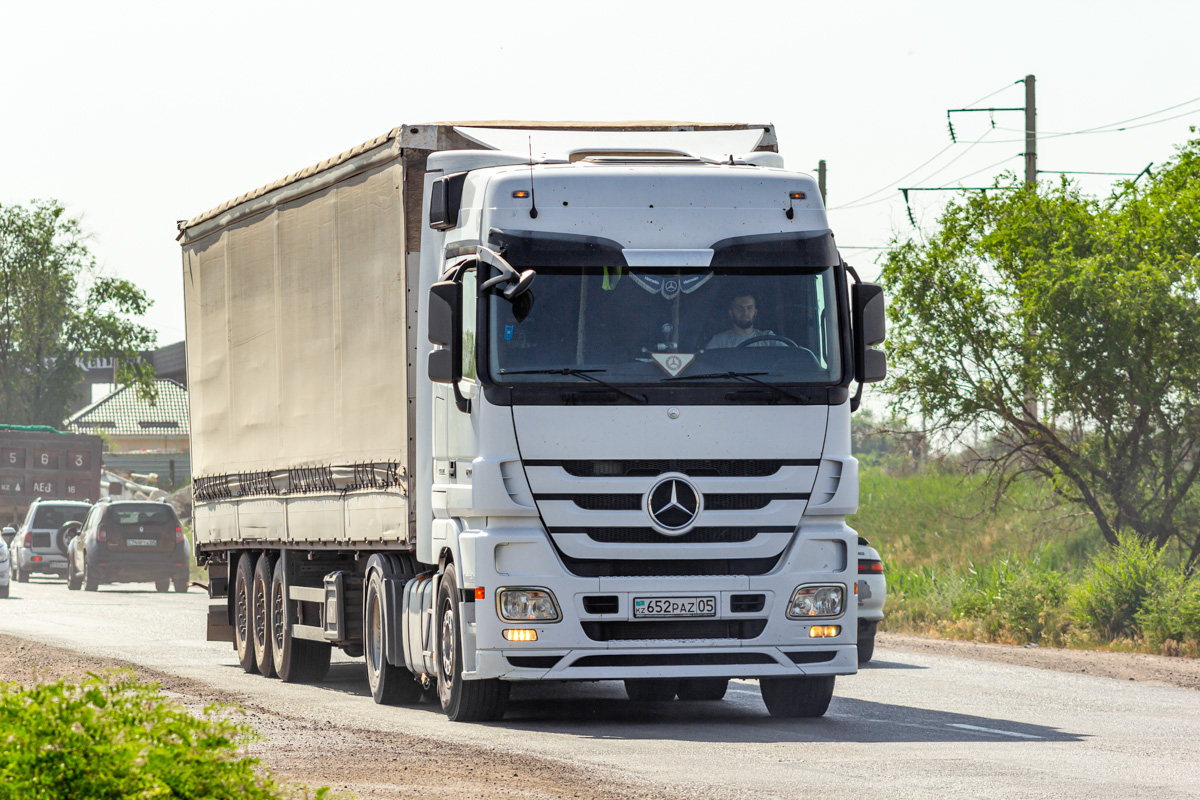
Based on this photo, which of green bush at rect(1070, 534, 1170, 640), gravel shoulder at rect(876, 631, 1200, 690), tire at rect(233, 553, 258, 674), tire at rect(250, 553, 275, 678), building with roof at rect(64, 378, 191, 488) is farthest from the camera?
building with roof at rect(64, 378, 191, 488)

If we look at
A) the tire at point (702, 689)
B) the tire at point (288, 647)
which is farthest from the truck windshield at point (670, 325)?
the tire at point (288, 647)

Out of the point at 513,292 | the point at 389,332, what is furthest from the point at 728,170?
the point at 389,332

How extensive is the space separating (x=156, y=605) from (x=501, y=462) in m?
20.2

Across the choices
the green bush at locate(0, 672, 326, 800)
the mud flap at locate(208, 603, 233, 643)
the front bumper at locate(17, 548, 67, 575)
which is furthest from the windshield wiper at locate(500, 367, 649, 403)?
the front bumper at locate(17, 548, 67, 575)

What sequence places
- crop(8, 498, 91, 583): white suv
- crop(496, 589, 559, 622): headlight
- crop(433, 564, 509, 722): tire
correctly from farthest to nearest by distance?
crop(8, 498, 91, 583): white suv, crop(433, 564, 509, 722): tire, crop(496, 589, 559, 622): headlight

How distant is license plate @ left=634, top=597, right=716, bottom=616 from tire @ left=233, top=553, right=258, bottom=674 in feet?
22.0

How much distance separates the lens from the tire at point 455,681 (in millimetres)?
11812

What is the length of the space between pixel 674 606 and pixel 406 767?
2.50 m

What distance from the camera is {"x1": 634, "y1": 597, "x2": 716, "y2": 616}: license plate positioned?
1143 centimetres

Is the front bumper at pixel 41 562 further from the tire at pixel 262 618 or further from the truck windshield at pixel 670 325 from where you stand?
the truck windshield at pixel 670 325

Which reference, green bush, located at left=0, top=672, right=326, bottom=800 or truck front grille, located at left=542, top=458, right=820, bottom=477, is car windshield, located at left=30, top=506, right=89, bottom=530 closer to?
truck front grille, located at left=542, top=458, right=820, bottom=477

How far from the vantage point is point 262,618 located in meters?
16.9

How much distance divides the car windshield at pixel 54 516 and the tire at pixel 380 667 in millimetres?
28263

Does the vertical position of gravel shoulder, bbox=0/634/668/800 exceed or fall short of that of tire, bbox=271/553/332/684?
it falls short
